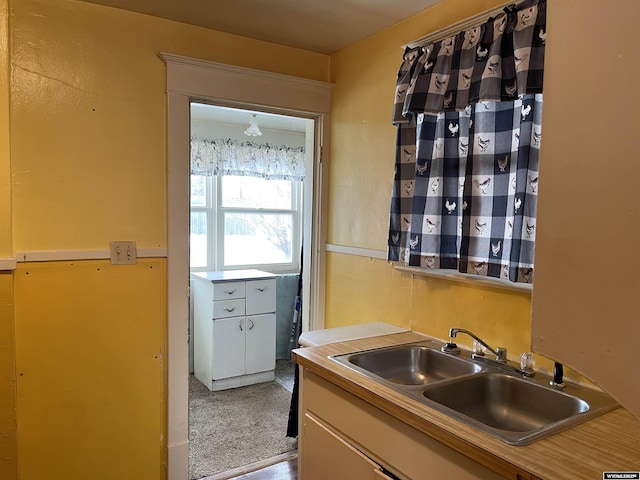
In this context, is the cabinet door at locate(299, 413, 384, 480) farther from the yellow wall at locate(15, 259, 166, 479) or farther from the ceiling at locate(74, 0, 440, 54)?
the ceiling at locate(74, 0, 440, 54)

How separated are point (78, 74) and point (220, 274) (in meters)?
2.11

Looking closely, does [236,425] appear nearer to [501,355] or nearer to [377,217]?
[377,217]

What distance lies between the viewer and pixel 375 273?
235cm

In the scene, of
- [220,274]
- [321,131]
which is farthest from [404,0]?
[220,274]

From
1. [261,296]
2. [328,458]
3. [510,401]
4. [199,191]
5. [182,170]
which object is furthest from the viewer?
[199,191]

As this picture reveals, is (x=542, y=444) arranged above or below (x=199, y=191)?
below

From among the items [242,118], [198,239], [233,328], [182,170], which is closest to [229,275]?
[233,328]

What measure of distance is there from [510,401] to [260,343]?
2545 millimetres

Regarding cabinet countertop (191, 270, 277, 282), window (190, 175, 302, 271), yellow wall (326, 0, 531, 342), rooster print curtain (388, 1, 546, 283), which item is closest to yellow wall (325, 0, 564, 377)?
yellow wall (326, 0, 531, 342)

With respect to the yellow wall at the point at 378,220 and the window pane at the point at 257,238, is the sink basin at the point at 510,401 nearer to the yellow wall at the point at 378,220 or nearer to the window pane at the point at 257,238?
the yellow wall at the point at 378,220

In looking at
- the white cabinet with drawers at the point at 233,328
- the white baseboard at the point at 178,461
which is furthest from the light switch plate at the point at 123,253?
the white cabinet with drawers at the point at 233,328

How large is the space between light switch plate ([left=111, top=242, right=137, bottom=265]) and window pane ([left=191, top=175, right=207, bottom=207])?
1948 millimetres

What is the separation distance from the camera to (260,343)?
12.4 feet

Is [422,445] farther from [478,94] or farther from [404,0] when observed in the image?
[404,0]
